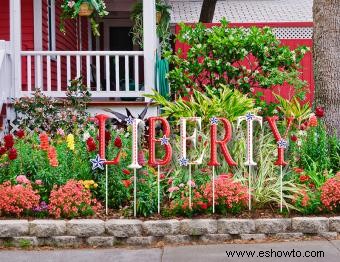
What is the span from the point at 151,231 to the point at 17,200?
1.52m

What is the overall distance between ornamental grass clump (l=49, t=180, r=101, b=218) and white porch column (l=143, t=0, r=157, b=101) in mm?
4847

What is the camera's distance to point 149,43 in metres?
12.7

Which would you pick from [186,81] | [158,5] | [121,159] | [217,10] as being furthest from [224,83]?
[217,10]

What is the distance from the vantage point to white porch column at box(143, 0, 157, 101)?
12.7 m

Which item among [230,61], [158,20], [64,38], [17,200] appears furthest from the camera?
[64,38]

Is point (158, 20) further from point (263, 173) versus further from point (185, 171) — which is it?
point (263, 173)

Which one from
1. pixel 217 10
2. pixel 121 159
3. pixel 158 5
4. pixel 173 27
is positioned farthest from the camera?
pixel 217 10

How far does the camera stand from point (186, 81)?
12.6 metres

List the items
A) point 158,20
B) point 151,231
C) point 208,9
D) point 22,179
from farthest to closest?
1. point 208,9
2. point 158,20
3. point 22,179
4. point 151,231

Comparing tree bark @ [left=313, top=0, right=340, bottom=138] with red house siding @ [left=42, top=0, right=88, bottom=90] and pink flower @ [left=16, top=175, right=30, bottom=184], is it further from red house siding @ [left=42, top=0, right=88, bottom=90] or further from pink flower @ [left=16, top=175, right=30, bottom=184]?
red house siding @ [left=42, top=0, right=88, bottom=90]

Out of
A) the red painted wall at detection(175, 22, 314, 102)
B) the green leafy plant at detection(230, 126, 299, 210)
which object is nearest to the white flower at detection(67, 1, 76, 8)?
the red painted wall at detection(175, 22, 314, 102)

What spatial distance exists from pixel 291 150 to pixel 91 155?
2.52 m

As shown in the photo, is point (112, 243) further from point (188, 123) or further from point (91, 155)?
point (188, 123)

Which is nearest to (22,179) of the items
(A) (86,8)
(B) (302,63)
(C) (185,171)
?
(C) (185,171)
